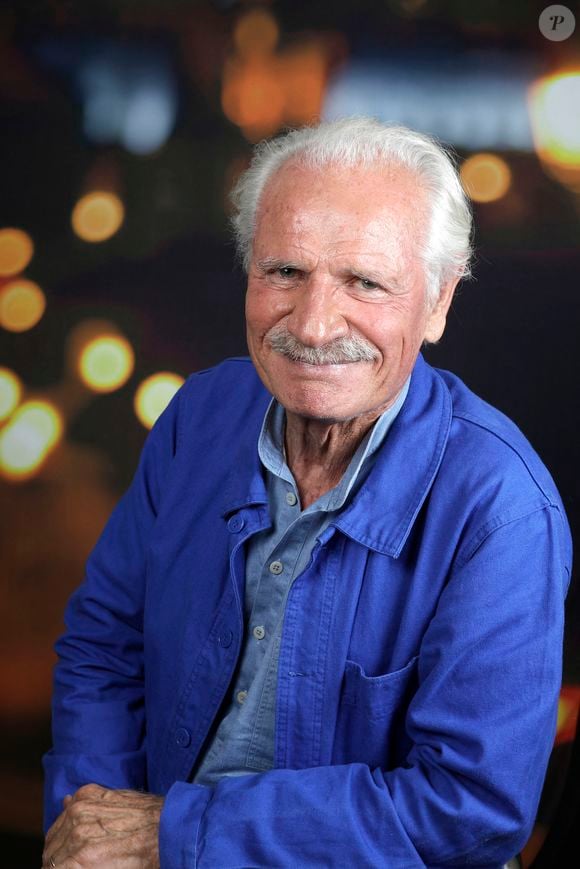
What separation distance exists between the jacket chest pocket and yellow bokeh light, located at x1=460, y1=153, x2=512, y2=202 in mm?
1037

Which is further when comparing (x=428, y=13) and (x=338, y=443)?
(x=428, y=13)

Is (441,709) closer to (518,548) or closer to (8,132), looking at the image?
(518,548)

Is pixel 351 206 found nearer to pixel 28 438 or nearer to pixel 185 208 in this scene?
pixel 185 208

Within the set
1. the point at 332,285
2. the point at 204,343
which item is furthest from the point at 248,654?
the point at 204,343

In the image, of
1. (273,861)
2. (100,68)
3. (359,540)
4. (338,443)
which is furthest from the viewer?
(100,68)

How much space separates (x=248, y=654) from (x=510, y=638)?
37 cm

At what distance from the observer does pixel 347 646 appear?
1.41 metres

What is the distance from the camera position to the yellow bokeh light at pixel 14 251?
2.28 metres

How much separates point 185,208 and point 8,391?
52 centimetres

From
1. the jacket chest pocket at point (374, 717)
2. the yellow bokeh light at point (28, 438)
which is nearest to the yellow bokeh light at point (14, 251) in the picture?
the yellow bokeh light at point (28, 438)

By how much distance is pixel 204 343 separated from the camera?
7.45 feet

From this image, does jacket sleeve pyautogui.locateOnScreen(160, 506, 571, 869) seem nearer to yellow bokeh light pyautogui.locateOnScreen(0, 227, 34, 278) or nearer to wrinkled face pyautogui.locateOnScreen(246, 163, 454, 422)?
wrinkled face pyautogui.locateOnScreen(246, 163, 454, 422)

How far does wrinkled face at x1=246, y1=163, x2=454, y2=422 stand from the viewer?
4.48 ft

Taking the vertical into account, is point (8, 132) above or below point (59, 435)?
above
